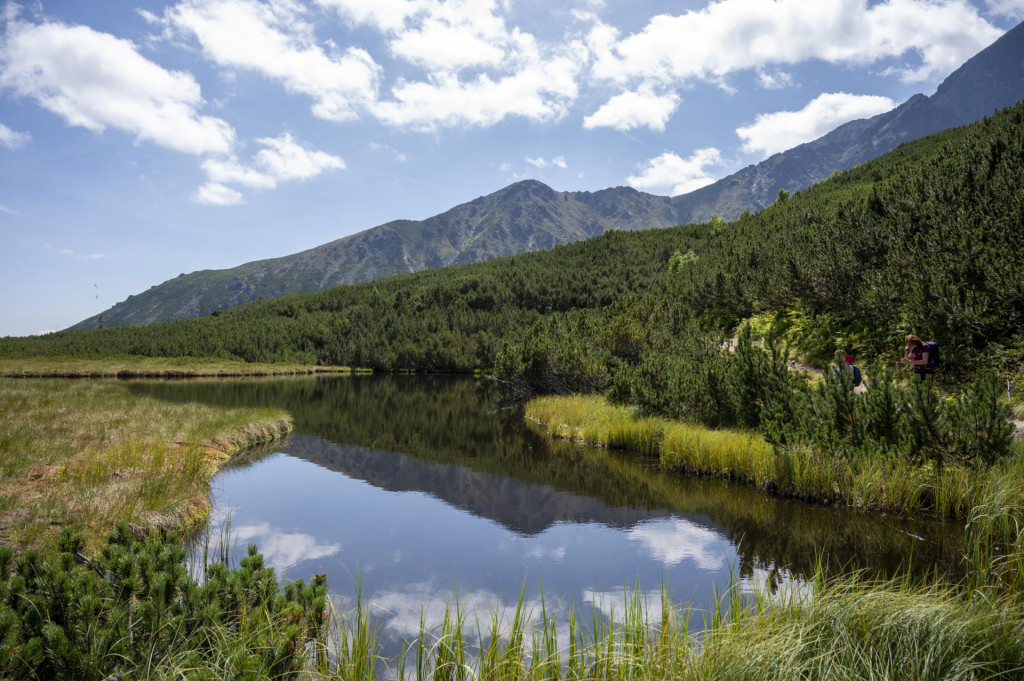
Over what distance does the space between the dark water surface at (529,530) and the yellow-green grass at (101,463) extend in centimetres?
153

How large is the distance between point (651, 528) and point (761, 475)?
4.70 m

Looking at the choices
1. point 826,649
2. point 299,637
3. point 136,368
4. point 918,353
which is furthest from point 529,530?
point 136,368

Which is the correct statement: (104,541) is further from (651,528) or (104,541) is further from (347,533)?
(651,528)

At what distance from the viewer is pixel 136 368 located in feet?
283

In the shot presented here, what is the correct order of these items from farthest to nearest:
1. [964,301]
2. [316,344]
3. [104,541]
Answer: [316,344] → [964,301] → [104,541]

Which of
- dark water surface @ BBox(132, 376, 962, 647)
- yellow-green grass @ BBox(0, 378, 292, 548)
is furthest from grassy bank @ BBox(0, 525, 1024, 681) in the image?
yellow-green grass @ BBox(0, 378, 292, 548)

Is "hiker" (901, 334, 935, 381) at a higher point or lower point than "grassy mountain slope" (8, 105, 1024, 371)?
lower

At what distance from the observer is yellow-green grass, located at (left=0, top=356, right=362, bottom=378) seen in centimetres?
7681

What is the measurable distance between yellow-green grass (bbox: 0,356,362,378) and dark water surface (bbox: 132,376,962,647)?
7153cm

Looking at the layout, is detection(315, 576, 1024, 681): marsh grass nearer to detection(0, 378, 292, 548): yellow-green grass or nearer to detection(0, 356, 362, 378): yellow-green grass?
detection(0, 378, 292, 548): yellow-green grass

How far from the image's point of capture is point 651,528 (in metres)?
14.5

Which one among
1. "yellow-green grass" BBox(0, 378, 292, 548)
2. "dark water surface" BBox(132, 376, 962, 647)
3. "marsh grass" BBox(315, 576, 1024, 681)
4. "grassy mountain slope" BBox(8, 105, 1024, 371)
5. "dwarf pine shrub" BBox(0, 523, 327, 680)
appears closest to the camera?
"dwarf pine shrub" BBox(0, 523, 327, 680)

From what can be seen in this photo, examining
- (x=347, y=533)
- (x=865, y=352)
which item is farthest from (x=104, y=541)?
(x=865, y=352)

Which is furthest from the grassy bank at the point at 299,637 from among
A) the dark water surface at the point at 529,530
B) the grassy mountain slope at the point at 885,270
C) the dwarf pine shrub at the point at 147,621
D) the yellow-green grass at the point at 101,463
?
the grassy mountain slope at the point at 885,270
